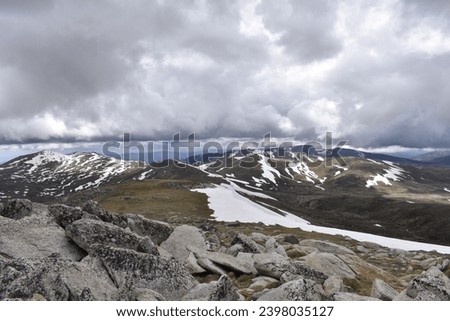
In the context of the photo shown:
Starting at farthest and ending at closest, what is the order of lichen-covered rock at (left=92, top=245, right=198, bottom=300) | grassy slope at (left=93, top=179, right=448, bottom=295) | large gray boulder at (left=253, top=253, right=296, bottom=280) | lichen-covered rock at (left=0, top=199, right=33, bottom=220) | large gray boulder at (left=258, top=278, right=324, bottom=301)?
lichen-covered rock at (left=0, top=199, right=33, bottom=220) → grassy slope at (left=93, top=179, right=448, bottom=295) → large gray boulder at (left=253, top=253, right=296, bottom=280) → lichen-covered rock at (left=92, top=245, right=198, bottom=300) → large gray boulder at (left=258, top=278, right=324, bottom=301)

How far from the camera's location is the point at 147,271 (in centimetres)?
1922

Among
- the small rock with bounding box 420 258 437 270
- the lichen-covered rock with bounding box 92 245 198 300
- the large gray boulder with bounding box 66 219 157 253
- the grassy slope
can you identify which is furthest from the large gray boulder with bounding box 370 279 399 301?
the small rock with bounding box 420 258 437 270

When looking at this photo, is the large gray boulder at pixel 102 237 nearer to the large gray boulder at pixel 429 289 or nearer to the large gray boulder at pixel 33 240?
the large gray boulder at pixel 33 240

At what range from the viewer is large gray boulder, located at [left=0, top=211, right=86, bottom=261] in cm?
2081

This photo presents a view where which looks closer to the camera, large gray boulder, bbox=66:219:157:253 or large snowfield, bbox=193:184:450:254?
large gray boulder, bbox=66:219:157:253

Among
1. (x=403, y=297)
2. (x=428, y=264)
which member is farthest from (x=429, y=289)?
(x=428, y=264)

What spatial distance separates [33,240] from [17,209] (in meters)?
6.67

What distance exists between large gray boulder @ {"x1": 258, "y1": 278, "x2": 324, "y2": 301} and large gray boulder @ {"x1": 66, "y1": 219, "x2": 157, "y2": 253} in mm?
8224

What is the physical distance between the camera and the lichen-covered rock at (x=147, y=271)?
18938 millimetres

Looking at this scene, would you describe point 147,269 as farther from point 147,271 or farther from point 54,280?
point 54,280

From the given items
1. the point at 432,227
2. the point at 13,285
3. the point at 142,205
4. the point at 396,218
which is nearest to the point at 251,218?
the point at 142,205

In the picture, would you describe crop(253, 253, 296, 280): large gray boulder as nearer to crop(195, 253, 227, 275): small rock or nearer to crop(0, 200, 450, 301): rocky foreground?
crop(0, 200, 450, 301): rocky foreground
